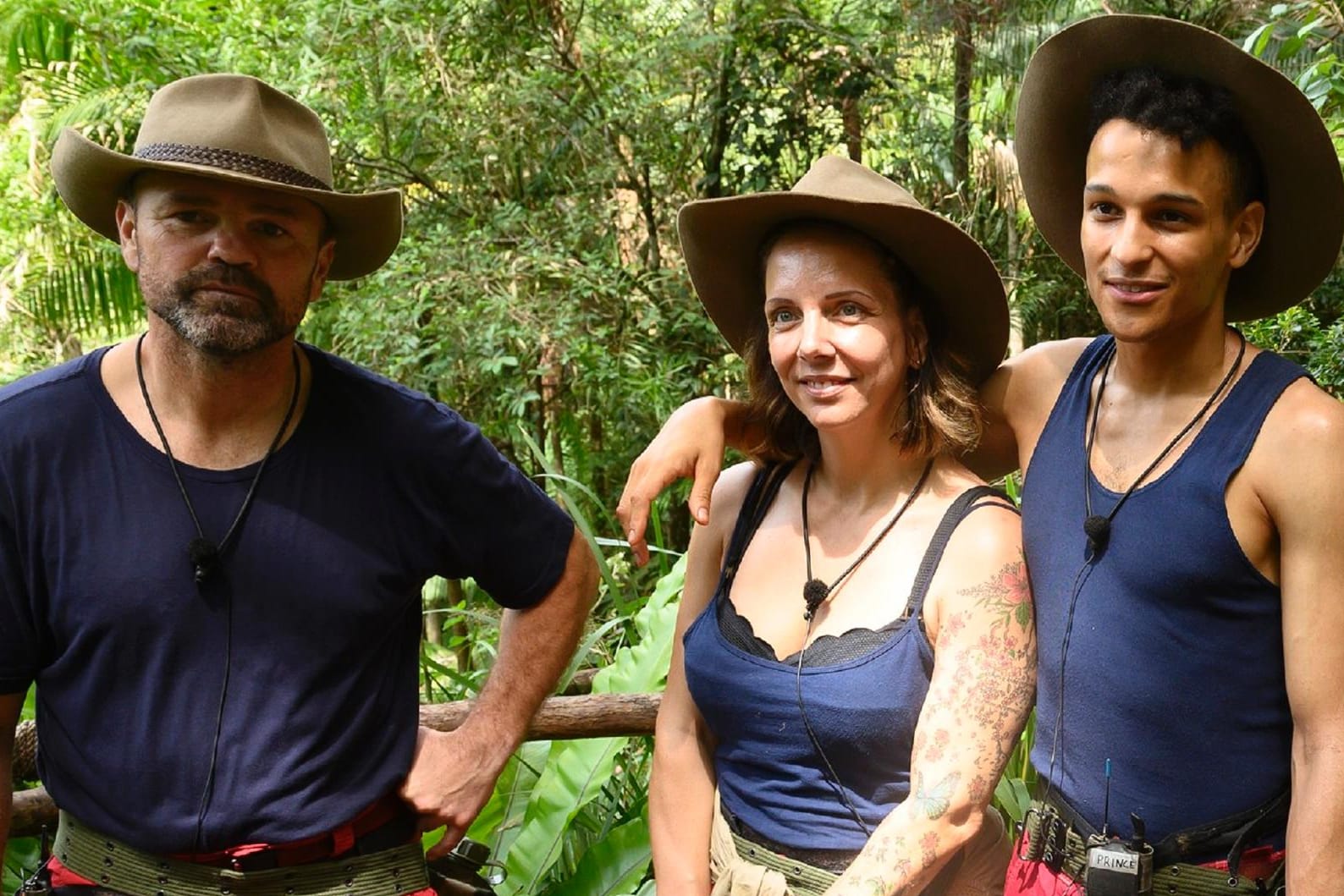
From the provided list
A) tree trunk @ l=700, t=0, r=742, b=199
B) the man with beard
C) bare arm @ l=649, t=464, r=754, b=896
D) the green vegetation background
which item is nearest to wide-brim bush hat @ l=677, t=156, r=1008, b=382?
bare arm @ l=649, t=464, r=754, b=896

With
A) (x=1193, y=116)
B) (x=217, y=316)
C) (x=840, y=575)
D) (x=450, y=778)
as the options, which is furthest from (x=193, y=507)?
(x=1193, y=116)

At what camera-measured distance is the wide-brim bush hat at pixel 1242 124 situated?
2047mm

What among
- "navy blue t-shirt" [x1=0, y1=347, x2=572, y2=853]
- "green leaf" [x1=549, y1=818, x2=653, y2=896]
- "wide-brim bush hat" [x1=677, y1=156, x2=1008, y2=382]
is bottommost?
"green leaf" [x1=549, y1=818, x2=653, y2=896]

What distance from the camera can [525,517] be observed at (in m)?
2.58

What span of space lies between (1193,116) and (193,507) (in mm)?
1696

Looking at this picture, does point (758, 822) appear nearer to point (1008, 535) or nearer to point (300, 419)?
point (1008, 535)

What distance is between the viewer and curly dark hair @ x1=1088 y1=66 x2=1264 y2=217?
6.71ft

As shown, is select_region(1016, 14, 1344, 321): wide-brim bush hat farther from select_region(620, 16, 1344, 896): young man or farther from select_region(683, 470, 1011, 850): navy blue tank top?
select_region(683, 470, 1011, 850): navy blue tank top

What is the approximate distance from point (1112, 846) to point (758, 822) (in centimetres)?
59

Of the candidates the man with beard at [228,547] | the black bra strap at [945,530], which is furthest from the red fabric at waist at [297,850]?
the black bra strap at [945,530]

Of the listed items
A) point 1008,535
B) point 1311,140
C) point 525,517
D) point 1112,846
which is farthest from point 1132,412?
point 525,517

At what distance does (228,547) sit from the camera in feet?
7.55

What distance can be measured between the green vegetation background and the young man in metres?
4.86

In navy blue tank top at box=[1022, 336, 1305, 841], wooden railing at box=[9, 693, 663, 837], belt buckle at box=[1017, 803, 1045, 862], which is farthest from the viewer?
wooden railing at box=[9, 693, 663, 837]
